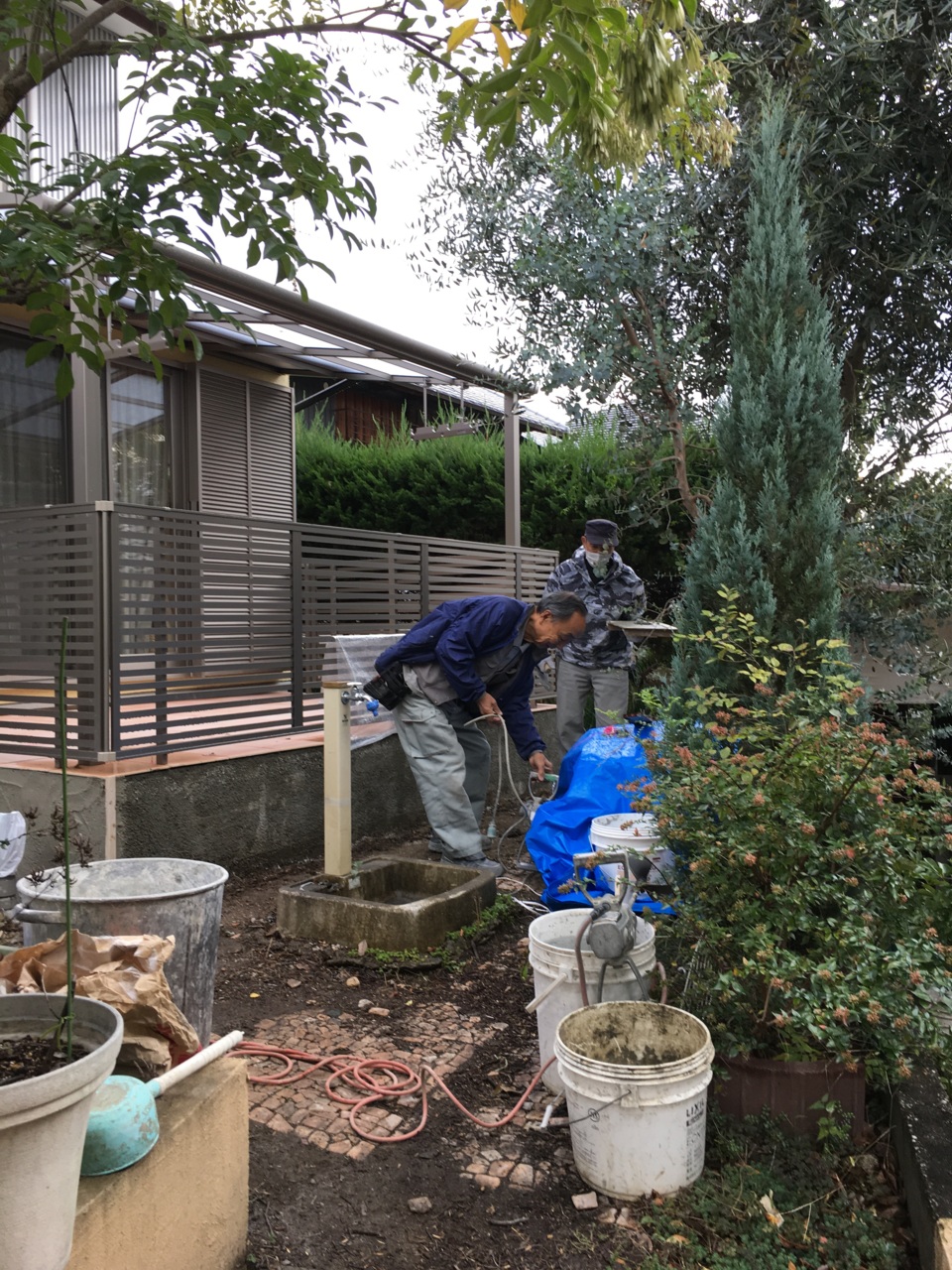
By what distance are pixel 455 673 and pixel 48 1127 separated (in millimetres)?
3690

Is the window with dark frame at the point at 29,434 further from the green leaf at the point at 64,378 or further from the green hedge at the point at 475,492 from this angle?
the green leaf at the point at 64,378

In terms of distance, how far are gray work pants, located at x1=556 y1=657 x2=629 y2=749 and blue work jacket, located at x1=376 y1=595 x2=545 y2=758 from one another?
71.9 inches

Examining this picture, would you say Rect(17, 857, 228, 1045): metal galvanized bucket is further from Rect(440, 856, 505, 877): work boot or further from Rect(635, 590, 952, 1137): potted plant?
Rect(440, 856, 505, 877): work boot

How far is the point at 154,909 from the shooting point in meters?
2.63

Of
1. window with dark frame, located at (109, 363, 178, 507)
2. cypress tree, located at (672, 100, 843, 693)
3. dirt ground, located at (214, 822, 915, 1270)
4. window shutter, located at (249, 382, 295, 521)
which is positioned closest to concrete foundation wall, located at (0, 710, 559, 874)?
dirt ground, located at (214, 822, 915, 1270)

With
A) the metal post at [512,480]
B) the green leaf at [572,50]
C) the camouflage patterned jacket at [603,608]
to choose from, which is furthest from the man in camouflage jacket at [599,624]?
the green leaf at [572,50]

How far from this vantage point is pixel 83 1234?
1.76m

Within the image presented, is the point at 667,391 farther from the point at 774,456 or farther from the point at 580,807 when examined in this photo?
the point at 580,807

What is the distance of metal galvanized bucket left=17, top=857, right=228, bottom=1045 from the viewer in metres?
2.59

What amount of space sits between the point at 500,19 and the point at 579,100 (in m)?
1.17

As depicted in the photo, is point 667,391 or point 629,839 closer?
point 629,839

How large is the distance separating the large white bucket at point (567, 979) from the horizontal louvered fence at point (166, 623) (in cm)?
266

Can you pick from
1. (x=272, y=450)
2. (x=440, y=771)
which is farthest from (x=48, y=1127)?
(x=272, y=450)

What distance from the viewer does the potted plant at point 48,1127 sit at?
145 cm
